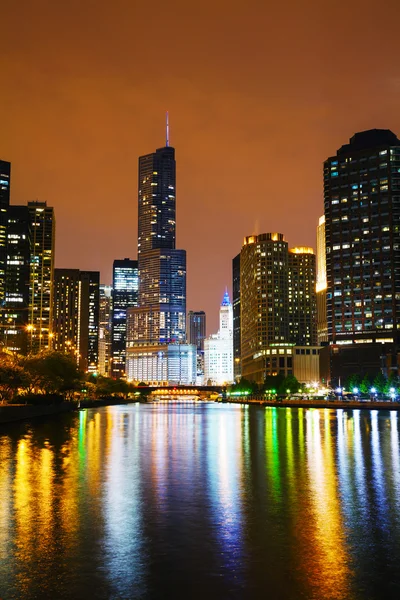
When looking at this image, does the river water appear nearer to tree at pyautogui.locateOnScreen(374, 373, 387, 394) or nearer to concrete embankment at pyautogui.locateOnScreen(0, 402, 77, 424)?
concrete embankment at pyautogui.locateOnScreen(0, 402, 77, 424)

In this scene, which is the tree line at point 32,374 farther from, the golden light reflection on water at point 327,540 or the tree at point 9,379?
the golden light reflection on water at point 327,540

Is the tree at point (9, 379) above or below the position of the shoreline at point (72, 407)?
above

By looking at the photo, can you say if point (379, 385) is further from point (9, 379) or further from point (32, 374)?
point (9, 379)

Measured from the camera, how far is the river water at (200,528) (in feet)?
40.3

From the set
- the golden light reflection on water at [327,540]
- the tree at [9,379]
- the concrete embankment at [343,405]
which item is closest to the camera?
the golden light reflection on water at [327,540]

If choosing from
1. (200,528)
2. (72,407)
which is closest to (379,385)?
(72,407)

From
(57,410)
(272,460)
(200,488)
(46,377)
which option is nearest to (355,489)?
(200,488)

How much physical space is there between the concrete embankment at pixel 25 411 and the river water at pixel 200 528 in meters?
41.4

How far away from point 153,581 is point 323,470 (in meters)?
17.7

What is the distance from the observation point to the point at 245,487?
2348 cm

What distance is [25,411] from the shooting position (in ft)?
271

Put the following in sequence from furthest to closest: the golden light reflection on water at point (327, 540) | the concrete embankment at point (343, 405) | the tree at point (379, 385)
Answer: the tree at point (379, 385), the concrete embankment at point (343, 405), the golden light reflection on water at point (327, 540)

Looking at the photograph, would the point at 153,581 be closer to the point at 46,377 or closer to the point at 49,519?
the point at 49,519

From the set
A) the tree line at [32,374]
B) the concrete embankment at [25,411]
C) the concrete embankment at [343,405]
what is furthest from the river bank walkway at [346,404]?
the tree line at [32,374]
